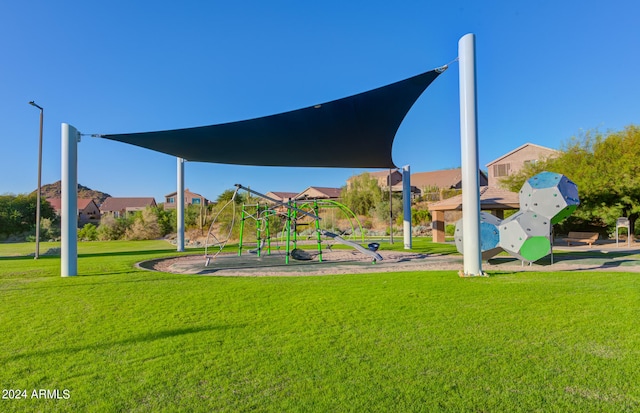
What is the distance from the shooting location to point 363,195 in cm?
3362

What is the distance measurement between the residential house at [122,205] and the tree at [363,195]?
33144mm

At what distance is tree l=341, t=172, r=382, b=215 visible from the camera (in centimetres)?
3317

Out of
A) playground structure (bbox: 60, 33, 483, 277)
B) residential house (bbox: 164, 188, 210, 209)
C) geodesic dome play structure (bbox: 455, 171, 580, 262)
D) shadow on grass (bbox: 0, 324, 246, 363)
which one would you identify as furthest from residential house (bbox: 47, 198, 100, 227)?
shadow on grass (bbox: 0, 324, 246, 363)

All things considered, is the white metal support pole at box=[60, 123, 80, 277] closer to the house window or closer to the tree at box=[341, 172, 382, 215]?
the tree at box=[341, 172, 382, 215]

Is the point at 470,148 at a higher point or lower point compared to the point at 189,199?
lower

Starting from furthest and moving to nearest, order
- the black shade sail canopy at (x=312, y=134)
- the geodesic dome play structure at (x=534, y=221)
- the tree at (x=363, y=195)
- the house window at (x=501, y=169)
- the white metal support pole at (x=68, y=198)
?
the house window at (x=501, y=169) → the tree at (x=363, y=195) → the geodesic dome play structure at (x=534, y=221) → the white metal support pole at (x=68, y=198) → the black shade sail canopy at (x=312, y=134)

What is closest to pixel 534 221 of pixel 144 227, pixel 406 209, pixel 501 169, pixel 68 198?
pixel 406 209

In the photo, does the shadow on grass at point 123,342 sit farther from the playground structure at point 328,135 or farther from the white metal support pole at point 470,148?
the playground structure at point 328,135

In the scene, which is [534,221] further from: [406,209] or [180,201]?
[180,201]

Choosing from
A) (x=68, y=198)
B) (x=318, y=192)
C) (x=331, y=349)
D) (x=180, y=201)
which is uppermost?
(x=318, y=192)

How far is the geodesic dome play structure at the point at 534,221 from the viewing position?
8234mm

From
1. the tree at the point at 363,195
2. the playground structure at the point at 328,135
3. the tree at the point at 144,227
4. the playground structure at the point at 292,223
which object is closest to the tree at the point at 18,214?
the tree at the point at 144,227

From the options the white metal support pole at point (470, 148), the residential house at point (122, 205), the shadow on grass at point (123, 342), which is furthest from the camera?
the residential house at point (122, 205)

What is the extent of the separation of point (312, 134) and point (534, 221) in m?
5.25
